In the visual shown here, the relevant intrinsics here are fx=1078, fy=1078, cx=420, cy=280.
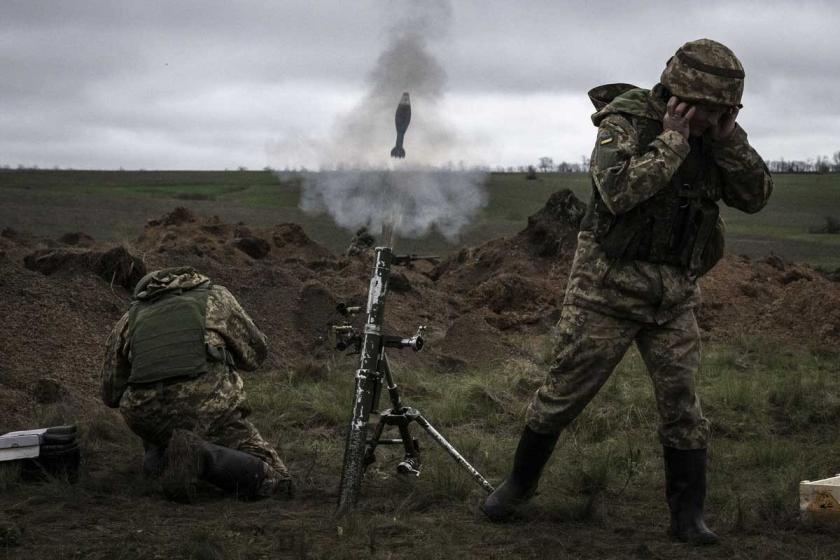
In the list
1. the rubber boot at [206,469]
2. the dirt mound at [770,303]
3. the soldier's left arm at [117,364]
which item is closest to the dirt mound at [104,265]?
the soldier's left arm at [117,364]

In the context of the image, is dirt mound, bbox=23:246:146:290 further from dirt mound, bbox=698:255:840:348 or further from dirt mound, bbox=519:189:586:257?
dirt mound, bbox=519:189:586:257

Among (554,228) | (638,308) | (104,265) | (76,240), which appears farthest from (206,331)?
(76,240)

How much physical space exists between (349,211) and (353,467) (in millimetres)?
11468

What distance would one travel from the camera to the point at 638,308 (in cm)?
482

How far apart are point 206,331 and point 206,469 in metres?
0.75

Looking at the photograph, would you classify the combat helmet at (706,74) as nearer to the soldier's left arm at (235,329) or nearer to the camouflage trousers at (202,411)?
the soldier's left arm at (235,329)

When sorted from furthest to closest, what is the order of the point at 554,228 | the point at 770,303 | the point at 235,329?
the point at 554,228 → the point at 770,303 → the point at 235,329

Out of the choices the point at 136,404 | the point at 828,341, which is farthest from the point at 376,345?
the point at 828,341

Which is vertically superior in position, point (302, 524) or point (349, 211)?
point (349, 211)

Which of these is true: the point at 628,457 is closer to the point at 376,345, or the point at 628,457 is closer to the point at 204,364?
the point at 376,345

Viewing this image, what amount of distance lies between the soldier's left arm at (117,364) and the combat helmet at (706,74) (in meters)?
3.11

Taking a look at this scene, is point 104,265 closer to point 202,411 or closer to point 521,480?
point 202,411

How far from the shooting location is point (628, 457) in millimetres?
6629

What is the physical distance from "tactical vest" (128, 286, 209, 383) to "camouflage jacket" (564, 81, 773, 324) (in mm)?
1988
